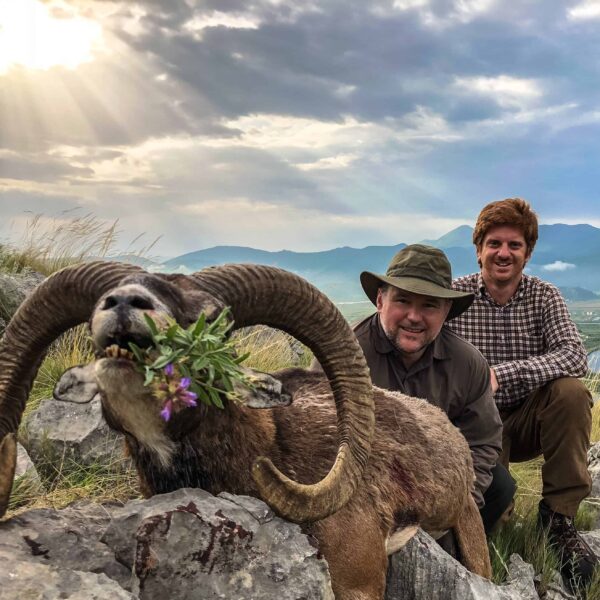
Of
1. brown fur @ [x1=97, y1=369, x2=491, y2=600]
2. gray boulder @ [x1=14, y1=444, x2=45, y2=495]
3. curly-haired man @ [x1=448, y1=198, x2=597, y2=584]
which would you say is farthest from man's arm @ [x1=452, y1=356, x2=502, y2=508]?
gray boulder @ [x1=14, y1=444, x2=45, y2=495]

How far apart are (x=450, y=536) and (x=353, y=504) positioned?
61.1 inches

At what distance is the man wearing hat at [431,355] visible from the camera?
5.89 meters

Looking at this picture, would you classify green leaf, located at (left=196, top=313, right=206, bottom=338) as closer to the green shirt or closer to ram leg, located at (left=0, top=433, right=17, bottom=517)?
ram leg, located at (left=0, top=433, right=17, bottom=517)

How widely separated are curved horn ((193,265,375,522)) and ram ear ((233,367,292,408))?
0.42 m

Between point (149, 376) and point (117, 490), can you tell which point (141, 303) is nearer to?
point (149, 376)

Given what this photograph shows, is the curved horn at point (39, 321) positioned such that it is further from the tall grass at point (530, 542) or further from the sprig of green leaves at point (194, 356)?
the tall grass at point (530, 542)

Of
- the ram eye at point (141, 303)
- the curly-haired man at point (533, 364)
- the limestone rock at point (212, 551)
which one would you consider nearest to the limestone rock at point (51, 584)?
the limestone rock at point (212, 551)

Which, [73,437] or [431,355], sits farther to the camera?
[73,437]

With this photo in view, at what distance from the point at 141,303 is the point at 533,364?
16.6 ft

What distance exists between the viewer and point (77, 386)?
3871mm

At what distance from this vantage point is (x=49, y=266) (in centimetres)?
1466

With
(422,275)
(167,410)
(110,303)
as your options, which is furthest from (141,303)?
(422,275)

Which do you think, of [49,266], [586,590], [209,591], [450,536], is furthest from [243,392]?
[49,266]

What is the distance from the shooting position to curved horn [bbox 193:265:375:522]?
3969 millimetres
